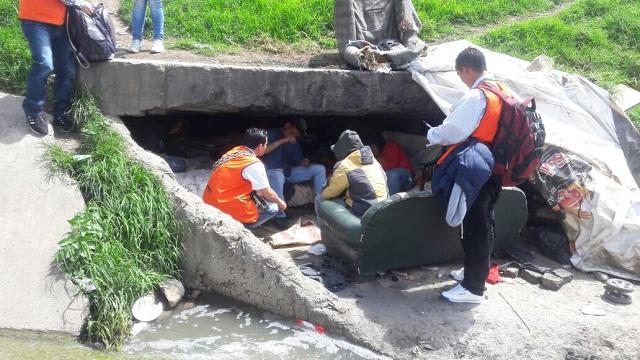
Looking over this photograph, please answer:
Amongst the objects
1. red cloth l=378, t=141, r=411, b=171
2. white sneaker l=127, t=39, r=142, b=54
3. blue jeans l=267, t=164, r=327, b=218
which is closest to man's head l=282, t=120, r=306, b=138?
blue jeans l=267, t=164, r=327, b=218

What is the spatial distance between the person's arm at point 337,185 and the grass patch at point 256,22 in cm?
264

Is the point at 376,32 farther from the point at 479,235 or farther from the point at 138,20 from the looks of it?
the point at 479,235

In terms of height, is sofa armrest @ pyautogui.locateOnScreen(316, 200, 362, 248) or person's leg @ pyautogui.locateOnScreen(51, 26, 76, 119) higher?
person's leg @ pyautogui.locateOnScreen(51, 26, 76, 119)

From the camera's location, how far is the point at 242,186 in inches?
241

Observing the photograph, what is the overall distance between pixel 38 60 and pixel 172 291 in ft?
7.44

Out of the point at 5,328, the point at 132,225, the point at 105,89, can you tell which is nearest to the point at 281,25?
the point at 105,89

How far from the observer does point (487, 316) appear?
5051mm

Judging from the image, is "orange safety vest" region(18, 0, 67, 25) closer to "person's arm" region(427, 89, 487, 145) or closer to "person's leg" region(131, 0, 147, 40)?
"person's leg" region(131, 0, 147, 40)

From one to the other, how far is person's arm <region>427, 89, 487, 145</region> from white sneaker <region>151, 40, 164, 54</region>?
359 centimetres

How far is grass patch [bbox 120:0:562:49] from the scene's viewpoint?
8.04 metres

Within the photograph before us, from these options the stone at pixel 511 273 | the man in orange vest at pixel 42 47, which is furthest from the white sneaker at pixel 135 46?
the stone at pixel 511 273

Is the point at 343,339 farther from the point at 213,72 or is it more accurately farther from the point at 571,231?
the point at 213,72

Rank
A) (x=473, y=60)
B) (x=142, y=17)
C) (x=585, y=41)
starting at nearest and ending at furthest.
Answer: (x=473, y=60)
(x=142, y=17)
(x=585, y=41)

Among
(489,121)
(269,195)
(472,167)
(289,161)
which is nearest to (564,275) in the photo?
(472,167)
